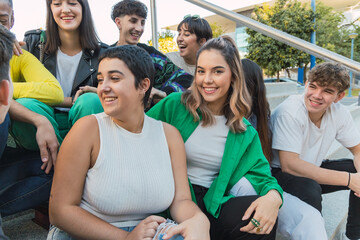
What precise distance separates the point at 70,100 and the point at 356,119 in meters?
4.37

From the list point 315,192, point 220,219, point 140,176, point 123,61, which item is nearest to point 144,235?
point 140,176

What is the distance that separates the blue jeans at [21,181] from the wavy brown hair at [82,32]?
0.79 m

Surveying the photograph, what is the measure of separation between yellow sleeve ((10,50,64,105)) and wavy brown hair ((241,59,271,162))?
3.87 feet

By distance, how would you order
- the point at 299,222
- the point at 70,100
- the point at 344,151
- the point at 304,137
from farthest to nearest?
the point at 344,151 < the point at 304,137 < the point at 70,100 < the point at 299,222

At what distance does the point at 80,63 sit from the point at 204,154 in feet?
3.22

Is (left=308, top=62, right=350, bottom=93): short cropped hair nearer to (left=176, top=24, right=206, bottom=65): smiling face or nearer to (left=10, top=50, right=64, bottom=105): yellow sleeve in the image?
(left=176, top=24, right=206, bottom=65): smiling face

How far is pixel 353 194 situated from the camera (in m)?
2.06

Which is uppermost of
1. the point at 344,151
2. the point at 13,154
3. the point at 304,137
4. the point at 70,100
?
the point at 70,100

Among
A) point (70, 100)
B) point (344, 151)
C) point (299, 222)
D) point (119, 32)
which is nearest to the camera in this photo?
point (299, 222)

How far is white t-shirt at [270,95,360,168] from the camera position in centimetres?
194

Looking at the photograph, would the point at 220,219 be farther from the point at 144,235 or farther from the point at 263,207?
the point at 144,235

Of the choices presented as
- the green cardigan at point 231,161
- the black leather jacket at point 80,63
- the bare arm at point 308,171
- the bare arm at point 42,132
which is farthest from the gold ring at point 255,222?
the black leather jacket at point 80,63

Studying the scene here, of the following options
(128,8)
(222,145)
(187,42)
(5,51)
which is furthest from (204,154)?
(187,42)

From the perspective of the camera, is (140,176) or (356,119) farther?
(356,119)
